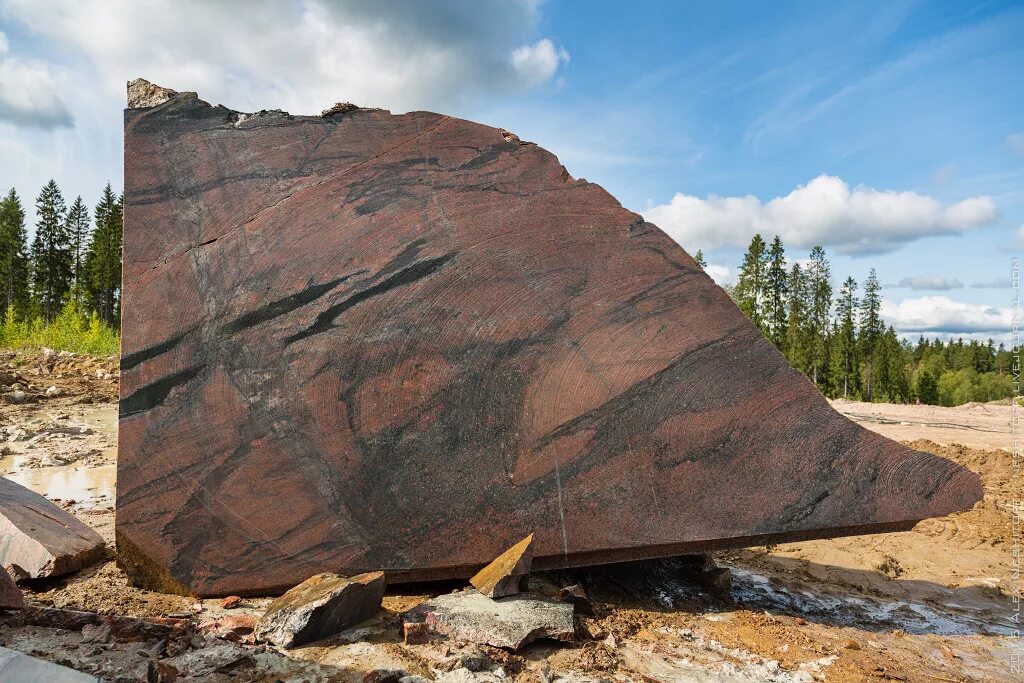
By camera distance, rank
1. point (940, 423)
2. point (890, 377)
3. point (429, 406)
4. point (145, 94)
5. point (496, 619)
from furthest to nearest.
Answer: point (890, 377), point (940, 423), point (145, 94), point (429, 406), point (496, 619)

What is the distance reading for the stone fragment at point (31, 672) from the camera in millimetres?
1551

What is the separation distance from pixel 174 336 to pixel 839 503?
299cm

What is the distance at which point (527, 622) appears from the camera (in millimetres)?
2332

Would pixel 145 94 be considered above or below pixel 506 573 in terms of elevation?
above

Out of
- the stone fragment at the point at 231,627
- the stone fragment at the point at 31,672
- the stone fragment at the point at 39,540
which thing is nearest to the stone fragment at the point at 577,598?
the stone fragment at the point at 231,627

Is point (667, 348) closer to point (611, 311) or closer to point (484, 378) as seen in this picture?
point (611, 311)

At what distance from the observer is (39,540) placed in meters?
2.85

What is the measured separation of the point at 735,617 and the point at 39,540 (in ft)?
10.2

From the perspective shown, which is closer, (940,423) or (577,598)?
(577,598)

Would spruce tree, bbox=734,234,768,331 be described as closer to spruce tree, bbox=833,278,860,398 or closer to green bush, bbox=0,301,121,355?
spruce tree, bbox=833,278,860,398

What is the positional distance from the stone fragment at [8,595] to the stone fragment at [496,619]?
1414 mm

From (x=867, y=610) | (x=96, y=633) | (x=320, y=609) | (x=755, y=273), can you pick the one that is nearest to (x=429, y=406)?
(x=320, y=609)

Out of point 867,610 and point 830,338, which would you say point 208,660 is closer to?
point 867,610

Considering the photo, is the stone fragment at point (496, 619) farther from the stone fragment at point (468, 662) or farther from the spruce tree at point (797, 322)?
the spruce tree at point (797, 322)
